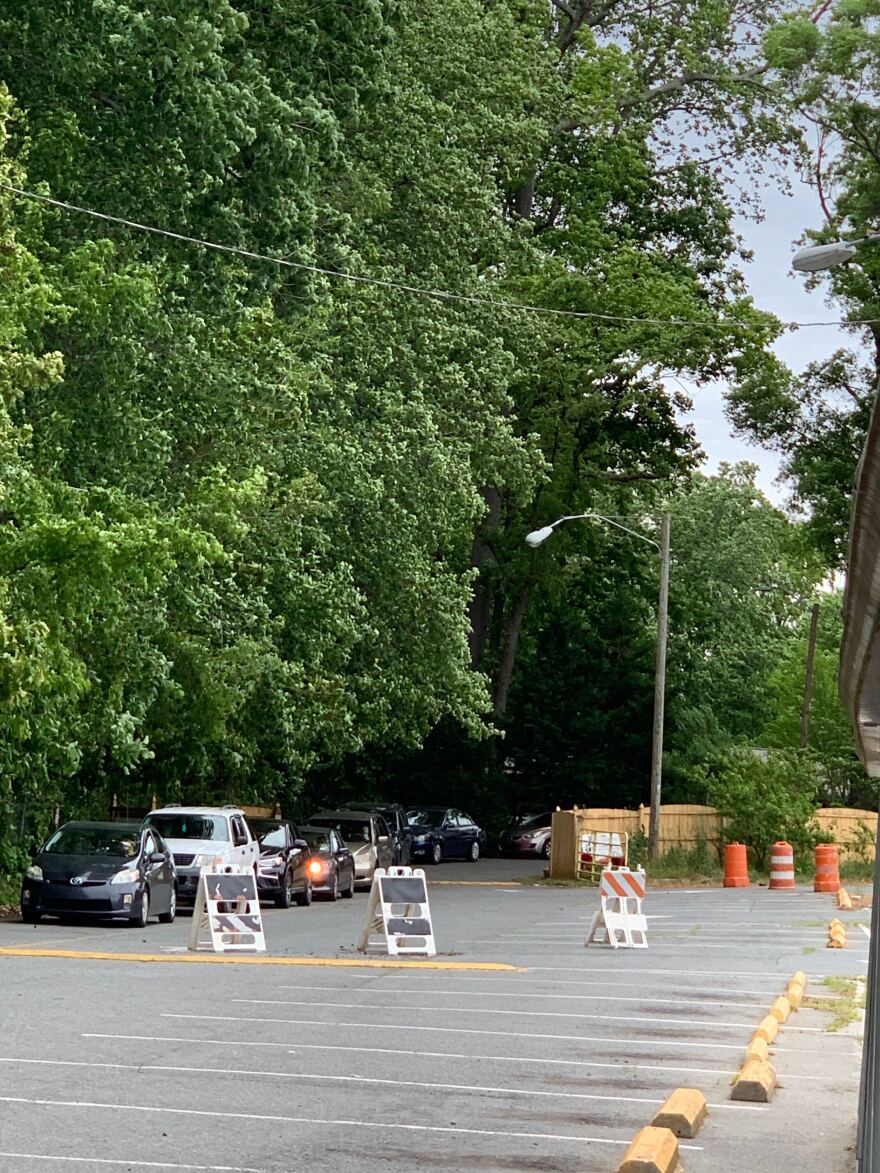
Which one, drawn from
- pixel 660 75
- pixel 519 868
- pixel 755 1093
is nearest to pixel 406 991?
pixel 755 1093

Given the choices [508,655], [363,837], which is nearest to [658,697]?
[363,837]

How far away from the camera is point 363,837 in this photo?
42.0 m

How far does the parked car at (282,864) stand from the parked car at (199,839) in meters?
0.60

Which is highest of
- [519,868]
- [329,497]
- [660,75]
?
[660,75]

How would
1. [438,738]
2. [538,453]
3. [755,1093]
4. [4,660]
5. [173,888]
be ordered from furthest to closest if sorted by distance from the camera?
[438,738], [538,453], [173,888], [4,660], [755,1093]

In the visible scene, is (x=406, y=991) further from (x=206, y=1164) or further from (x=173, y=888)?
(x=173, y=888)

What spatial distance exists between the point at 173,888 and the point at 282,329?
899 centimetres

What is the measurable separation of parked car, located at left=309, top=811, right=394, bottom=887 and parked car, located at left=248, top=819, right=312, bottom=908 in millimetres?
4504

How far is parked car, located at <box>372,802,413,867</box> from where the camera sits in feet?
147

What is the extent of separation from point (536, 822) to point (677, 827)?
13.3 m

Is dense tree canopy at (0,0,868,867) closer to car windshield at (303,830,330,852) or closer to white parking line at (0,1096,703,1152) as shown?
car windshield at (303,830,330,852)

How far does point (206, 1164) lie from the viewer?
913cm

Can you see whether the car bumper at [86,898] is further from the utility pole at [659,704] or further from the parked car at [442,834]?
the parked car at [442,834]

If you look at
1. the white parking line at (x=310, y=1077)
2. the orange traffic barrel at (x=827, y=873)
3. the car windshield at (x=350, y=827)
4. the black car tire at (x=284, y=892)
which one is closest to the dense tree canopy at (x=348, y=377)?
the car windshield at (x=350, y=827)
